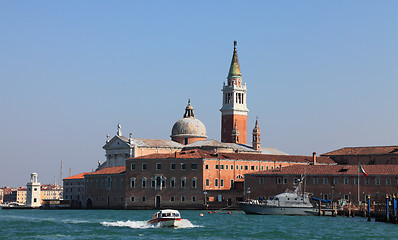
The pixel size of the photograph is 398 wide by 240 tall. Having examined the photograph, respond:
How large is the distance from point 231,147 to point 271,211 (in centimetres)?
3333

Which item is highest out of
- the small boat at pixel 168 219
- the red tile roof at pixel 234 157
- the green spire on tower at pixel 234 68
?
the green spire on tower at pixel 234 68

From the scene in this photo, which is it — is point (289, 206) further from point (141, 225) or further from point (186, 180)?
point (186, 180)

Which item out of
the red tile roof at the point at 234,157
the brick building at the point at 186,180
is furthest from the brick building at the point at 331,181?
the red tile roof at the point at 234,157

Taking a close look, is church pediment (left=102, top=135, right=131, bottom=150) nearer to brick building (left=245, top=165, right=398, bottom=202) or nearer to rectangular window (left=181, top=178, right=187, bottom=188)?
rectangular window (left=181, top=178, right=187, bottom=188)

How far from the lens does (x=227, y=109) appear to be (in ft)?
365

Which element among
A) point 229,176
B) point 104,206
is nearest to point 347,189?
point 229,176

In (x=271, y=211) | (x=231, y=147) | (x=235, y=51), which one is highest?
(x=235, y=51)

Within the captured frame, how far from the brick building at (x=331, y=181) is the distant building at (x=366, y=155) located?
13.8m

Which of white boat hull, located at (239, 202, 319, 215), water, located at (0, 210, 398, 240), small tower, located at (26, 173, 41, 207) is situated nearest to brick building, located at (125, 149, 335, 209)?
white boat hull, located at (239, 202, 319, 215)

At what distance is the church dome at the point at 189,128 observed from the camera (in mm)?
111000

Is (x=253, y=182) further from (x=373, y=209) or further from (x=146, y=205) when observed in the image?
(x=373, y=209)

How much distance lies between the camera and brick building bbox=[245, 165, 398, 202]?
76938 mm

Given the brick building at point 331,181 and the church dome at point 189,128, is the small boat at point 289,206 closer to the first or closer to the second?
the brick building at point 331,181

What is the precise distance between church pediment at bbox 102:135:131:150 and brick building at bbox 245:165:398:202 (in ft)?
79.9
